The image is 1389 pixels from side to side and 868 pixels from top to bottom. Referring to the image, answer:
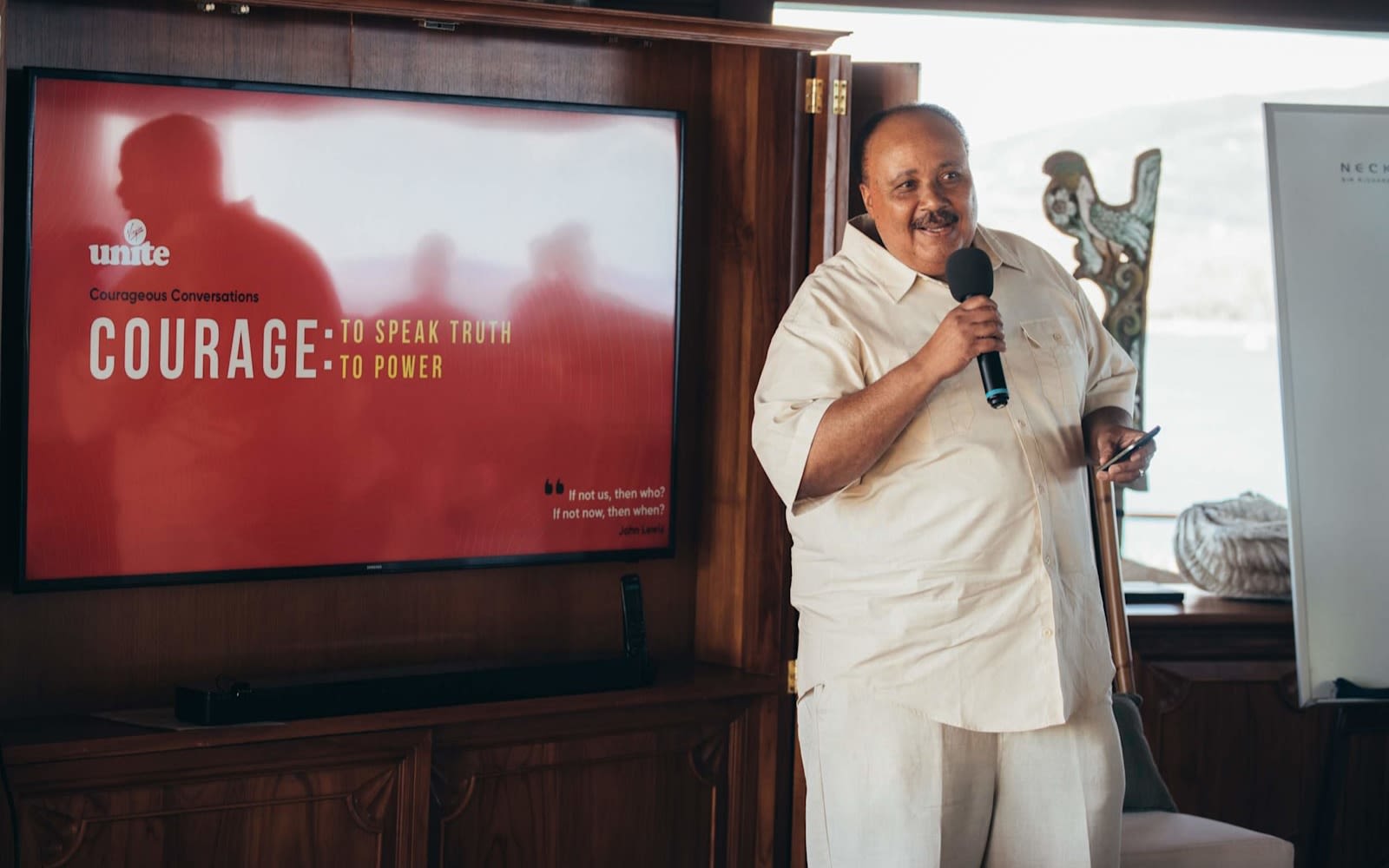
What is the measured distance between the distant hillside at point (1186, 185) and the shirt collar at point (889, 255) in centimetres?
143

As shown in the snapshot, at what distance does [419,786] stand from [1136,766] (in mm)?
1415

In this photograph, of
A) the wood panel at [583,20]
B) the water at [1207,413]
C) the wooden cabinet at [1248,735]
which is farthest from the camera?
the water at [1207,413]

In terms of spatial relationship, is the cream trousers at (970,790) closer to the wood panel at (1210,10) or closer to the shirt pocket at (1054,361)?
the shirt pocket at (1054,361)

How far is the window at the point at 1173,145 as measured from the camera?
3605 mm

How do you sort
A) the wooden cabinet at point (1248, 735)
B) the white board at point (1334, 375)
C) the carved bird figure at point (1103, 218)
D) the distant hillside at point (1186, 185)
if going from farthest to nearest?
the distant hillside at point (1186, 185), the carved bird figure at point (1103, 218), the wooden cabinet at point (1248, 735), the white board at point (1334, 375)

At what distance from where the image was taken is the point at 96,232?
2.31 meters

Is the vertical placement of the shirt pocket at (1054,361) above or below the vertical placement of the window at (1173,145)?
below

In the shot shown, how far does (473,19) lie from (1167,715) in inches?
90.8

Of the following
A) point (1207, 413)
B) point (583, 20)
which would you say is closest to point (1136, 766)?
point (583, 20)

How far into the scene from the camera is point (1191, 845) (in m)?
2.48

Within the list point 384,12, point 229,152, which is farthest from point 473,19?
point 229,152

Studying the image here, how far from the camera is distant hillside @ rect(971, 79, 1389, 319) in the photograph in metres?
3.84

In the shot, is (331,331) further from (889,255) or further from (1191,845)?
(1191,845)

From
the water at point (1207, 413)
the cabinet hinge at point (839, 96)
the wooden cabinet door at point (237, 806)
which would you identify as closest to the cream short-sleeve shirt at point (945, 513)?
the cabinet hinge at point (839, 96)
